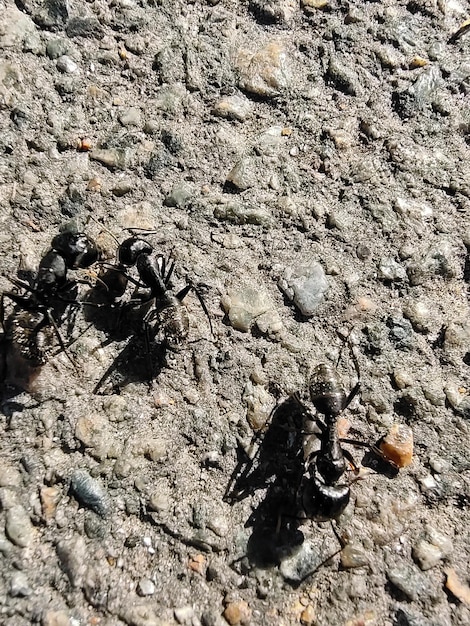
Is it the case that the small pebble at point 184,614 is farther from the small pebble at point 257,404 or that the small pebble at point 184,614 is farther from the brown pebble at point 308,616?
the small pebble at point 257,404

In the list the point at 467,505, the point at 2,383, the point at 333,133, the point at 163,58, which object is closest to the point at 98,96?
the point at 163,58

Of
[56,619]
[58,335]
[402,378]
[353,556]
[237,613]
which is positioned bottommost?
[56,619]

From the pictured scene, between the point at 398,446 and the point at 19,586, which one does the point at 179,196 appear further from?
the point at 19,586

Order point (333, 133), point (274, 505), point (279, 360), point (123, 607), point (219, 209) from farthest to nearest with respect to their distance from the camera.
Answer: point (333, 133) < point (219, 209) < point (279, 360) < point (274, 505) < point (123, 607)

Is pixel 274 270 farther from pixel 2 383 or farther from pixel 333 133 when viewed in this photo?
pixel 2 383

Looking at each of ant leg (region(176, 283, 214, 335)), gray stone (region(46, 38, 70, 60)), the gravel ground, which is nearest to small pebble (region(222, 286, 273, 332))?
A: the gravel ground

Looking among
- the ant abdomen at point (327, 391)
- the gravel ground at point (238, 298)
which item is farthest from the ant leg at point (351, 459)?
the ant abdomen at point (327, 391)

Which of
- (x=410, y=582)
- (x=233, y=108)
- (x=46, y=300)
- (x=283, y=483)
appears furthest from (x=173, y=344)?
(x=410, y=582)
